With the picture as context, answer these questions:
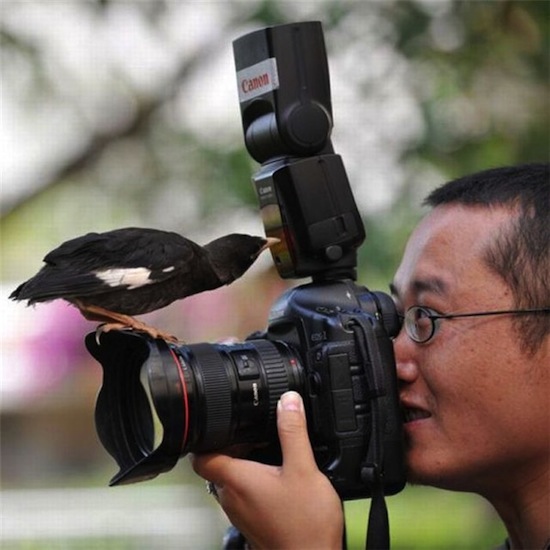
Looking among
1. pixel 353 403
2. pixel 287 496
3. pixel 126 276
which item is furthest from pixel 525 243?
pixel 126 276

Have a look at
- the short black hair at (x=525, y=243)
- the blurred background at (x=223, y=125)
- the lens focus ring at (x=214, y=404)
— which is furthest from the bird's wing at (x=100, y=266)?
the blurred background at (x=223, y=125)

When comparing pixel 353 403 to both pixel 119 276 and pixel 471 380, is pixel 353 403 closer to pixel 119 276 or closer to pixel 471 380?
pixel 471 380

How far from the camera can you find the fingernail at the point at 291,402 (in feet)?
5.23

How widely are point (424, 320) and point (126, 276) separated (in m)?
0.43

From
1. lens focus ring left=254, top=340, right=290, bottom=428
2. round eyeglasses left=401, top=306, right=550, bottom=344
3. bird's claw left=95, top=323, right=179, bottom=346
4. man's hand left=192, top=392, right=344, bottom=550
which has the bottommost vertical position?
man's hand left=192, top=392, right=344, bottom=550

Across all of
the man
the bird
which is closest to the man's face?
the man

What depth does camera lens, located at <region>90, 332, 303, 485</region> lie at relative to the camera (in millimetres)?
1572

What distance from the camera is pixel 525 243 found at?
5.22ft

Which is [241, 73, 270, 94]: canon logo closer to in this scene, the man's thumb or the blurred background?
the man's thumb

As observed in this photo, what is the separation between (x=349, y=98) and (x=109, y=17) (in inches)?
26.6

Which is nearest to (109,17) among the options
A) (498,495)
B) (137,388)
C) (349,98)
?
(349,98)

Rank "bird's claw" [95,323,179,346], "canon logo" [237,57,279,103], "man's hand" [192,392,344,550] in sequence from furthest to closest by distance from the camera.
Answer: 1. "canon logo" [237,57,279,103]
2. "bird's claw" [95,323,179,346]
3. "man's hand" [192,392,344,550]

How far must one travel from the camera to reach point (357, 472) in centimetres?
164

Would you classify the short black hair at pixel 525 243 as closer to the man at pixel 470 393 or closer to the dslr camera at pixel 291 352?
the man at pixel 470 393
